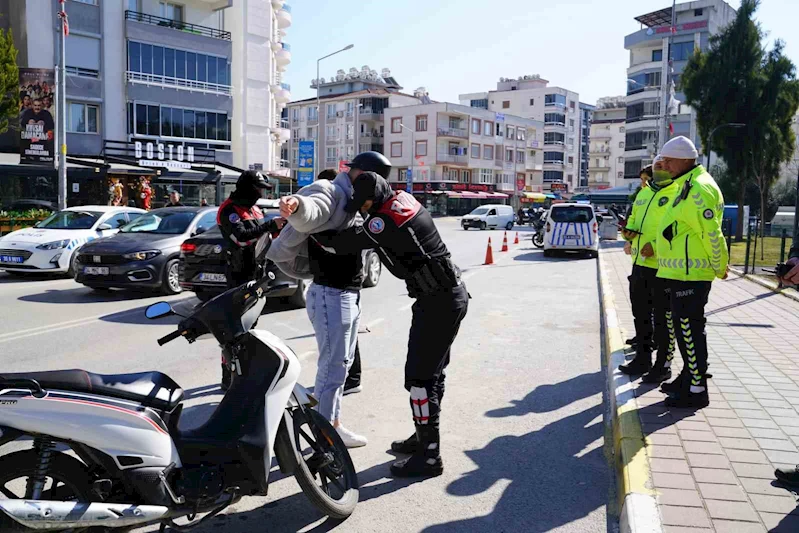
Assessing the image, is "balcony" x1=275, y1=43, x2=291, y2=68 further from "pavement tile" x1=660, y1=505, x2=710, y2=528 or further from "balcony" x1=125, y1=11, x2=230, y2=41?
"pavement tile" x1=660, y1=505, x2=710, y2=528

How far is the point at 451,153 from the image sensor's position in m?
78.4

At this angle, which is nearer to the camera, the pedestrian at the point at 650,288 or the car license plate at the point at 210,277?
the pedestrian at the point at 650,288

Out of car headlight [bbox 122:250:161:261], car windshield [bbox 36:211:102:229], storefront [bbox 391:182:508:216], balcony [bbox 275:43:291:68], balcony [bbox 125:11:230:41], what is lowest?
car headlight [bbox 122:250:161:261]

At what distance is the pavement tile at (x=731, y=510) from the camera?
352 centimetres

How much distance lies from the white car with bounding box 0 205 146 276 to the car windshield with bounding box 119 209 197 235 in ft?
4.65

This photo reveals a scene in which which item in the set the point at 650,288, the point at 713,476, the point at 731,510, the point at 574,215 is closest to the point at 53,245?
the point at 650,288

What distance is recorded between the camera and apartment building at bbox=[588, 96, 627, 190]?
112125mm

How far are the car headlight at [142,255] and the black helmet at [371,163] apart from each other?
27.6 feet

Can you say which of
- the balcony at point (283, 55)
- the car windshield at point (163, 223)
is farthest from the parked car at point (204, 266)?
the balcony at point (283, 55)

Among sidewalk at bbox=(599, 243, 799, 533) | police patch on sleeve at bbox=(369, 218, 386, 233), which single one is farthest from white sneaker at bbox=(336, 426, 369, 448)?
sidewalk at bbox=(599, 243, 799, 533)

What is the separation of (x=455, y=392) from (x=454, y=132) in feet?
242

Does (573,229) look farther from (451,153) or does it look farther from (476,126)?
(476,126)

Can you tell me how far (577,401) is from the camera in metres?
6.25

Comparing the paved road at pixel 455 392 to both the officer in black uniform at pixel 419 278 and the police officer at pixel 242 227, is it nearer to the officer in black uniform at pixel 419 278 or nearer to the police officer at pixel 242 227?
the officer in black uniform at pixel 419 278
